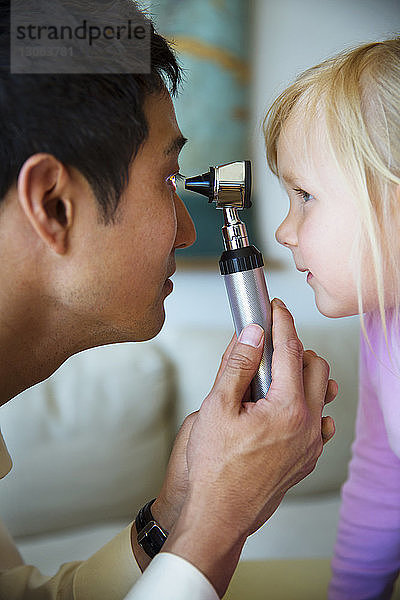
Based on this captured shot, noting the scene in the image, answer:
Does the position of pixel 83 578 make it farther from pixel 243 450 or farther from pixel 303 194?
pixel 303 194

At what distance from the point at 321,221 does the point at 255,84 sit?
0.91 metres

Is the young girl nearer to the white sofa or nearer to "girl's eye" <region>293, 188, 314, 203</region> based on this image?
"girl's eye" <region>293, 188, 314, 203</region>

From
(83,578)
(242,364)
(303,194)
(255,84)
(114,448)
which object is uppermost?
(255,84)

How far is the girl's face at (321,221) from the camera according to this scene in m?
0.90

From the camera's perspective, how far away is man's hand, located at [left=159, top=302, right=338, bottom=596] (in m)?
0.71

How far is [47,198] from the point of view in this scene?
29.1 inches

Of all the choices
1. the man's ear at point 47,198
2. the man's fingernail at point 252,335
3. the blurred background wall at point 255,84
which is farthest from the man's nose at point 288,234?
the blurred background wall at point 255,84

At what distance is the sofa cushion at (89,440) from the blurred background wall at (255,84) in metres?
0.29

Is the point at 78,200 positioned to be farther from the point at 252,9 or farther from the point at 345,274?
the point at 252,9

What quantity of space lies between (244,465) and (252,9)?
131 centimetres

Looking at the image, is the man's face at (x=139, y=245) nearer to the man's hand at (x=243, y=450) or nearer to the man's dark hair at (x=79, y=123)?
the man's dark hair at (x=79, y=123)

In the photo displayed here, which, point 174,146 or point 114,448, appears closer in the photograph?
point 174,146

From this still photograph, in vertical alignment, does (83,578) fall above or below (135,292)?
below

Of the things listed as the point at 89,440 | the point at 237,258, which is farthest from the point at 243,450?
the point at 89,440
